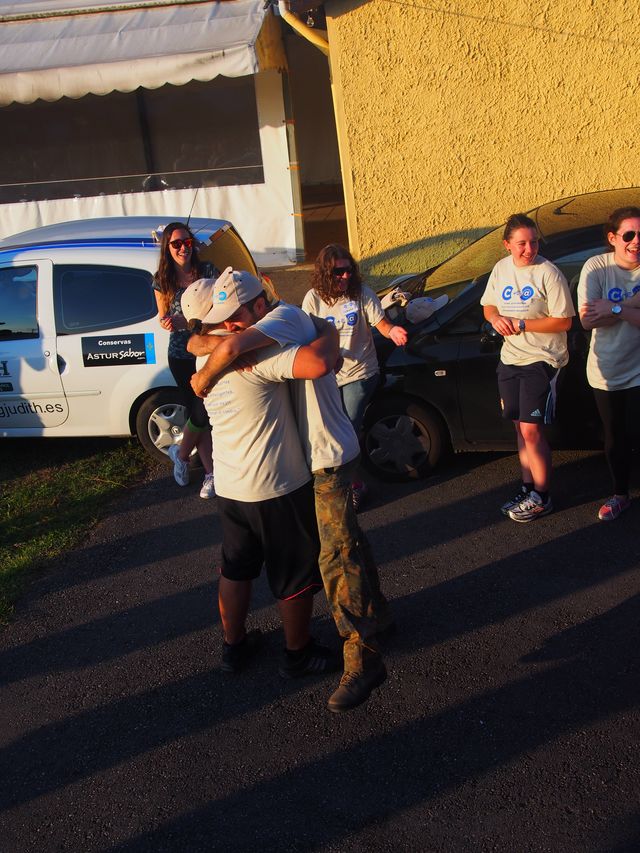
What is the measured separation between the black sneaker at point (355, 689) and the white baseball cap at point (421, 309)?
2655mm

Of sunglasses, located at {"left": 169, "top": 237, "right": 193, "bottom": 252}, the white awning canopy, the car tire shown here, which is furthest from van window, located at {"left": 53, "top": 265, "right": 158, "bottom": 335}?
the white awning canopy

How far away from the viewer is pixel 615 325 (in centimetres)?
466

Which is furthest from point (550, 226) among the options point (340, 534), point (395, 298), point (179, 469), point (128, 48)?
point (128, 48)

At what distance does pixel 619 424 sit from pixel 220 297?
8.45 feet

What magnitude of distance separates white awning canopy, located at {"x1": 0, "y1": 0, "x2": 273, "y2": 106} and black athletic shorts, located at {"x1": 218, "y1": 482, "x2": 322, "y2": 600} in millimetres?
7671

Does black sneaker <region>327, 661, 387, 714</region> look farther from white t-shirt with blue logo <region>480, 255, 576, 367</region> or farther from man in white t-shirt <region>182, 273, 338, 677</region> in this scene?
white t-shirt with blue logo <region>480, 255, 576, 367</region>

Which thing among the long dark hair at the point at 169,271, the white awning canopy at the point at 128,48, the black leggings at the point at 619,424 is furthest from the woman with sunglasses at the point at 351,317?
the white awning canopy at the point at 128,48

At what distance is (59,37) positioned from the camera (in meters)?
11.1

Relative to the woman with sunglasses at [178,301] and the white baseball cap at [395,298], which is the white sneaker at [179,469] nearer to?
the woman with sunglasses at [178,301]

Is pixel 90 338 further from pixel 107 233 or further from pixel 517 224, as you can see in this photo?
pixel 517 224

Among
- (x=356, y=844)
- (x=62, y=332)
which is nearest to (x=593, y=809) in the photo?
(x=356, y=844)

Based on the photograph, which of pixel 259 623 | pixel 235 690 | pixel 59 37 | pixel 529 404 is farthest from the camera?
pixel 59 37

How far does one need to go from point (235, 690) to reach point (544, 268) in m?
2.71

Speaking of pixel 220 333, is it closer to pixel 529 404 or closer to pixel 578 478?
pixel 529 404
